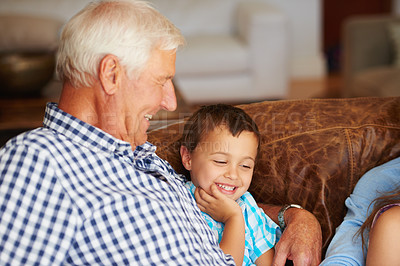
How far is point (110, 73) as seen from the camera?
43.9 inches

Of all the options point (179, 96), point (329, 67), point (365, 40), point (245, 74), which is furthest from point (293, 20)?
point (179, 96)

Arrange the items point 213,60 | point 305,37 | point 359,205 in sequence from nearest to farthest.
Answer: point 359,205
point 213,60
point 305,37

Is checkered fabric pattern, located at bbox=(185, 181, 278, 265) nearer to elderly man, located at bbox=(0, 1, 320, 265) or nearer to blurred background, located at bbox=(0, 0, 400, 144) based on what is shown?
elderly man, located at bbox=(0, 1, 320, 265)

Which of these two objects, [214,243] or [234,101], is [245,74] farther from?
[214,243]

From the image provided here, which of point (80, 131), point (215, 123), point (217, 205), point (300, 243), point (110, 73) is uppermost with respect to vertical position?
point (110, 73)

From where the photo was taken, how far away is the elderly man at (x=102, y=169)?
0.99 m

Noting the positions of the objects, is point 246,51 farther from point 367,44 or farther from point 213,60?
point 367,44

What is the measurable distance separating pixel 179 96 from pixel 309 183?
0.83 metres

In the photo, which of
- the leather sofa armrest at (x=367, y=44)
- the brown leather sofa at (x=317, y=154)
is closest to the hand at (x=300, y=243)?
the brown leather sofa at (x=317, y=154)

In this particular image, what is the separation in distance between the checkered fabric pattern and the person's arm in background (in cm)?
5

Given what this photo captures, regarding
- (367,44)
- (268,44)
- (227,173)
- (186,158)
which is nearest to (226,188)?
(227,173)

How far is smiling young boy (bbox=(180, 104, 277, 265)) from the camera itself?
1434 millimetres

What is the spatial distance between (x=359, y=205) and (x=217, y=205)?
428 millimetres

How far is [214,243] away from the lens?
1.25m
